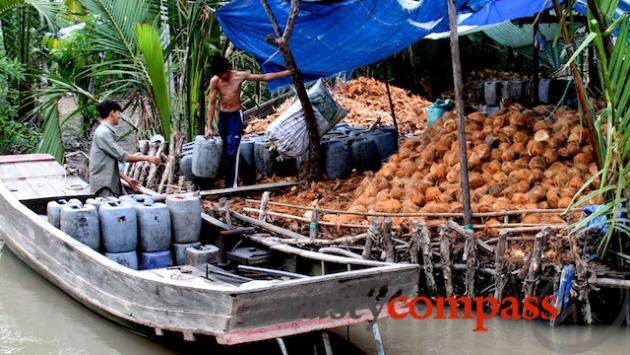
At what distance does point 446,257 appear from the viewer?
18.9ft

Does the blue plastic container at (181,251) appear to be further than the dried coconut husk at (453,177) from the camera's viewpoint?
No

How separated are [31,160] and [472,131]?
4.66 metres

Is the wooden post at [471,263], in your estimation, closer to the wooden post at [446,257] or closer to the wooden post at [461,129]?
the wooden post at [446,257]

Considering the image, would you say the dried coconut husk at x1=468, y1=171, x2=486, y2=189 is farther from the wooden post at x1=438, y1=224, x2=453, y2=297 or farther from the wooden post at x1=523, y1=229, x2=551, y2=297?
the wooden post at x1=523, y1=229, x2=551, y2=297

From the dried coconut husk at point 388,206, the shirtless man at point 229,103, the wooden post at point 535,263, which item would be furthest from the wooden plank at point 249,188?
the wooden post at point 535,263

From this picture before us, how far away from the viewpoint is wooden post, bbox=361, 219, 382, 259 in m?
5.93

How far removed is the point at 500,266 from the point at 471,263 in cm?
21

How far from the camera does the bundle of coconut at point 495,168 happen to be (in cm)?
628

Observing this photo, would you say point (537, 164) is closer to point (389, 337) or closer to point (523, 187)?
point (523, 187)

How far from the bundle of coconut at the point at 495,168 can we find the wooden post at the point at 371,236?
615 mm

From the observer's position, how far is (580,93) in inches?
208

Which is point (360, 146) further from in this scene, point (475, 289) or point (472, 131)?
point (475, 289)

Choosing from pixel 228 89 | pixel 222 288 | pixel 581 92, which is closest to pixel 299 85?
pixel 228 89

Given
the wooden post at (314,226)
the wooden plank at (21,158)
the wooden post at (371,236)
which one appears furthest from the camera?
the wooden plank at (21,158)
